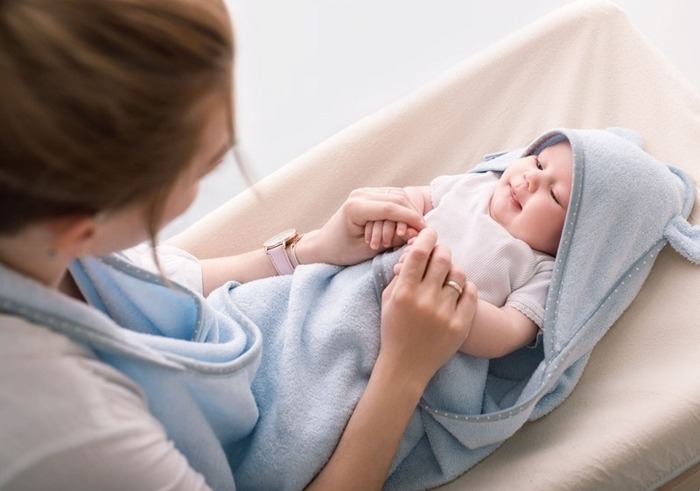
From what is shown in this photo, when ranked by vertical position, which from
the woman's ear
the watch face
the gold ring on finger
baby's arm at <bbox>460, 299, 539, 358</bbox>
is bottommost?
baby's arm at <bbox>460, 299, 539, 358</bbox>

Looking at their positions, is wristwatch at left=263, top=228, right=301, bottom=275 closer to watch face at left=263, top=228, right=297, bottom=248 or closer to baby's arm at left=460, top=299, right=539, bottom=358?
watch face at left=263, top=228, right=297, bottom=248

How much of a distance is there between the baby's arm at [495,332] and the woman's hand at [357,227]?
15 centimetres

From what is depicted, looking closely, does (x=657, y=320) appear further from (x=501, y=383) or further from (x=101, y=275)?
(x=101, y=275)

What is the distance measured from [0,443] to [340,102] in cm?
153

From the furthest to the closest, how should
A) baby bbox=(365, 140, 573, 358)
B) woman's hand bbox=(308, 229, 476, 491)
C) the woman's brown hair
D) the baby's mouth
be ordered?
the baby's mouth
baby bbox=(365, 140, 573, 358)
woman's hand bbox=(308, 229, 476, 491)
the woman's brown hair

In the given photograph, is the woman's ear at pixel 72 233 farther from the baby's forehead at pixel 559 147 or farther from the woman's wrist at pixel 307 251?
the baby's forehead at pixel 559 147

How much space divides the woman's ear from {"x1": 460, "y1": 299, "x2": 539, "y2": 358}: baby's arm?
52 cm

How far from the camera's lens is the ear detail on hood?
1101 mm

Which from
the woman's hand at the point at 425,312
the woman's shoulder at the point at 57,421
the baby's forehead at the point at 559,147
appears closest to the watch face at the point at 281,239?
the woman's hand at the point at 425,312

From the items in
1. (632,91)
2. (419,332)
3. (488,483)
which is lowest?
(488,483)

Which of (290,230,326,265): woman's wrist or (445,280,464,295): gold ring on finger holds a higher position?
(445,280,464,295): gold ring on finger

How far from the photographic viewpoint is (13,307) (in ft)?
2.06

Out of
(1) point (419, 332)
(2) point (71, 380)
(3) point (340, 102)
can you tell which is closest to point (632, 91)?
(1) point (419, 332)

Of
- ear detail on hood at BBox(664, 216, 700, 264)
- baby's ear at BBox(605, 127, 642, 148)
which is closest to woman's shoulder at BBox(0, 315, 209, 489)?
ear detail on hood at BBox(664, 216, 700, 264)
